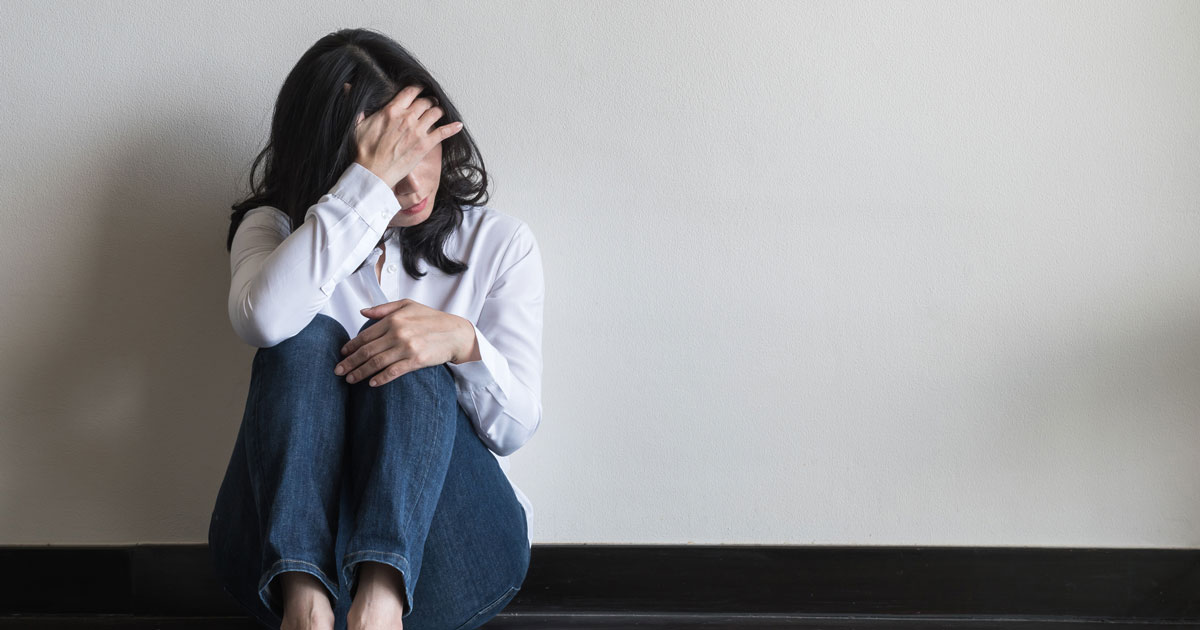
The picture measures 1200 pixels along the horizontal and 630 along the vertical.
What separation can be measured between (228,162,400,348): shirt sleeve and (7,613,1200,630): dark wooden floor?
66 centimetres

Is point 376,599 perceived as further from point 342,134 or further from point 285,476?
point 342,134

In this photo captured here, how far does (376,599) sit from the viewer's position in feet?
2.60

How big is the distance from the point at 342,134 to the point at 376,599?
59cm

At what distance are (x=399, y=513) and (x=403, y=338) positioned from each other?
0.66ft

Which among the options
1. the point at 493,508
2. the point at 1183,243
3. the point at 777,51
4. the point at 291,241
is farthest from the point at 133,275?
the point at 1183,243

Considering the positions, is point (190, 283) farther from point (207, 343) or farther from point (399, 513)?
point (399, 513)

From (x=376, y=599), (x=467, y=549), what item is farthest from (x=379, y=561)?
(x=467, y=549)

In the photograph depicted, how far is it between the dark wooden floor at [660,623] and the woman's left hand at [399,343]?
61 cm

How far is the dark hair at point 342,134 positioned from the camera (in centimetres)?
105

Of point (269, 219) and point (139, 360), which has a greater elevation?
point (269, 219)

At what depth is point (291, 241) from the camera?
3.14 feet

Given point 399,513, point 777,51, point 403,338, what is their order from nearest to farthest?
point 399,513
point 403,338
point 777,51

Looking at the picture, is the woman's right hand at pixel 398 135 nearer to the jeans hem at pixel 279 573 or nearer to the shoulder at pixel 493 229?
the shoulder at pixel 493 229

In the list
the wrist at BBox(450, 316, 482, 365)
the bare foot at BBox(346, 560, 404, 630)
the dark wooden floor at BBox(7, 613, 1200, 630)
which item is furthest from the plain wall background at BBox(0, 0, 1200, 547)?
the bare foot at BBox(346, 560, 404, 630)
